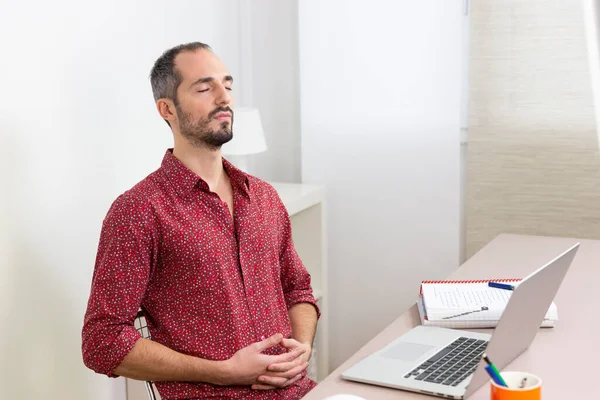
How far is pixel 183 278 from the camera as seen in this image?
1.98m

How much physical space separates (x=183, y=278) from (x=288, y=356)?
302 millimetres

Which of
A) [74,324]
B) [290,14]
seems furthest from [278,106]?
[74,324]

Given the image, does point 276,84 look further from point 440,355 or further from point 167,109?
point 440,355

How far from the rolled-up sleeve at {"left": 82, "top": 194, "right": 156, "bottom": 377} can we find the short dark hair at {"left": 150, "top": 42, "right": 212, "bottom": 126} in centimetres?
35

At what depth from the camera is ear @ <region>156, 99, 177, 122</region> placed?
213cm

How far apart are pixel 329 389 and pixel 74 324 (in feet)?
3.57

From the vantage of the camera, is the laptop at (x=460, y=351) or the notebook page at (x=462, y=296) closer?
the laptop at (x=460, y=351)

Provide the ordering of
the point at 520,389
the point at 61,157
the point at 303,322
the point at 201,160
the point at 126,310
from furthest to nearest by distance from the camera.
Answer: the point at 61,157
the point at 303,322
the point at 201,160
the point at 126,310
the point at 520,389

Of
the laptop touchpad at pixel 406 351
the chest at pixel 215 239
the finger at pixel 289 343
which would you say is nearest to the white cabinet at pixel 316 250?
the chest at pixel 215 239

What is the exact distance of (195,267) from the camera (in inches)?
77.9

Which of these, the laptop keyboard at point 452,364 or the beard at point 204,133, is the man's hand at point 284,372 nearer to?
the laptop keyboard at point 452,364

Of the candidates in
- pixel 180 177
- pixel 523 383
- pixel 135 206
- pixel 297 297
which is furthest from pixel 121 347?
pixel 523 383

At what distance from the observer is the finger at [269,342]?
197 centimetres

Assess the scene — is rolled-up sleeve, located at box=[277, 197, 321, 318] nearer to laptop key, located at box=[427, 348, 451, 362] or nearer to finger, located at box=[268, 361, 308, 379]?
finger, located at box=[268, 361, 308, 379]
